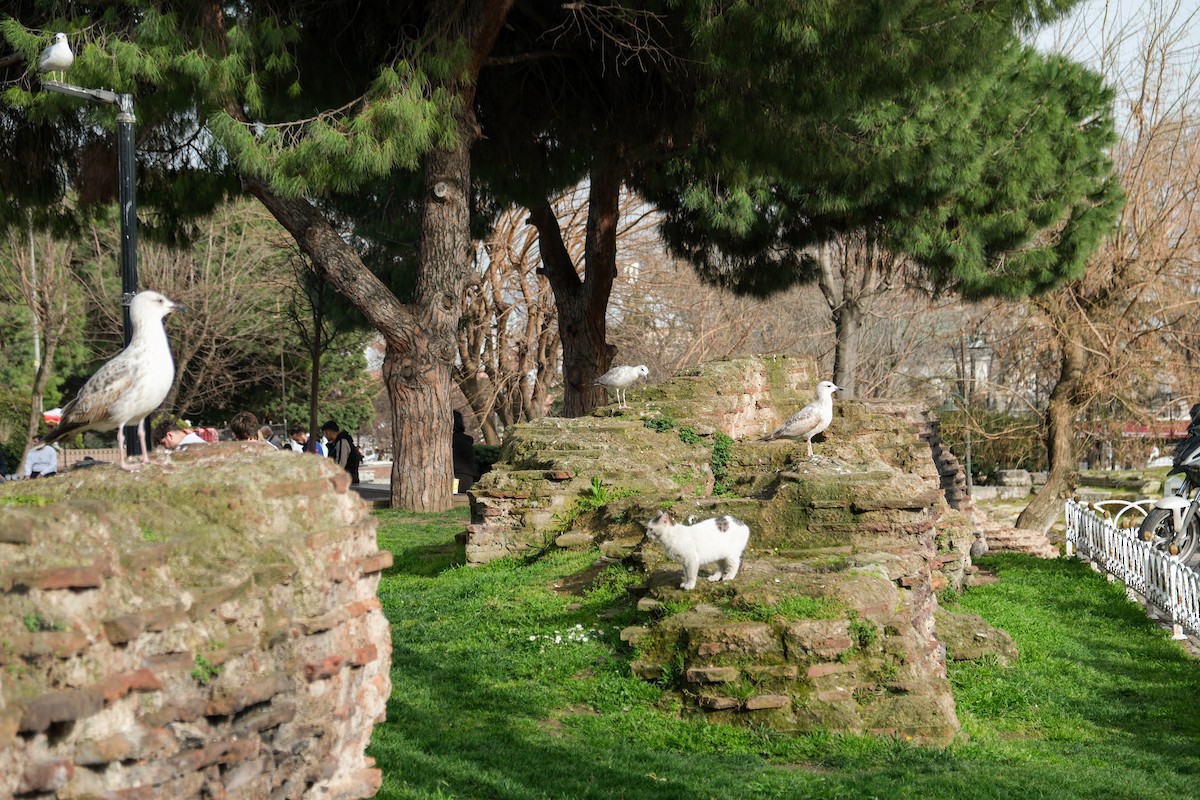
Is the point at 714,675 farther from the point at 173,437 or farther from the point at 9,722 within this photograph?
the point at 9,722

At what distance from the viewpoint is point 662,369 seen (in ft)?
96.4

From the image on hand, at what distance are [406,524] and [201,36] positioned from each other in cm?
543

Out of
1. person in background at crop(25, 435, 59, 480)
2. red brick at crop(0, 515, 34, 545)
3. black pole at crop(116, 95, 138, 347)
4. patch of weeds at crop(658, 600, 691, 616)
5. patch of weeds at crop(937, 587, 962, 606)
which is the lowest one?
patch of weeds at crop(937, 587, 962, 606)

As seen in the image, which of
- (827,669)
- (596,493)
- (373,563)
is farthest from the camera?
(596,493)

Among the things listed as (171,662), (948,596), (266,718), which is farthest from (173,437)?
(948,596)

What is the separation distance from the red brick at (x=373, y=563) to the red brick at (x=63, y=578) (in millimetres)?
1307

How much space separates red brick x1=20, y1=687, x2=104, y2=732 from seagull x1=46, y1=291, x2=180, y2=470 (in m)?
1.25

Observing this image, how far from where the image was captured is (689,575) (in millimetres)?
6789

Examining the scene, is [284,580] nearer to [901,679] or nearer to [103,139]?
[901,679]

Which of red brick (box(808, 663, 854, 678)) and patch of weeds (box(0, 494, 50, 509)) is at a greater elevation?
patch of weeds (box(0, 494, 50, 509))

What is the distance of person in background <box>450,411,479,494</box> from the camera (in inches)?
742

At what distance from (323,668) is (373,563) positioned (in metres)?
0.48

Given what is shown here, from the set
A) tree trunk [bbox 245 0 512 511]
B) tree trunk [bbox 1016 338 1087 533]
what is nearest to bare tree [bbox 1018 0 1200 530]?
tree trunk [bbox 1016 338 1087 533]

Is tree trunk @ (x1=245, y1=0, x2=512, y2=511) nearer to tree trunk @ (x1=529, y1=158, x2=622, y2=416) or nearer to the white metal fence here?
tree trunk @ (x1=529, y1=158, x2=622, y2=416)
